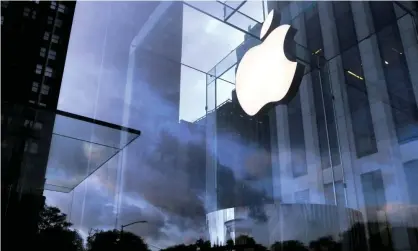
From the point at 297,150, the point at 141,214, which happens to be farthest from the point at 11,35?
the point at 297,150

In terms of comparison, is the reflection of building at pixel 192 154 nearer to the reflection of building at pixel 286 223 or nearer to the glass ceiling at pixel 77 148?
the reflection of building at pixel 286 223

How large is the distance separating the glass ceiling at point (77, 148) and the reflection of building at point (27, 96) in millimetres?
51

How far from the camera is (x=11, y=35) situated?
4.89ft

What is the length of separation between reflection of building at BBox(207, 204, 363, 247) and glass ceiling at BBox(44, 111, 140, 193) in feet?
2.63

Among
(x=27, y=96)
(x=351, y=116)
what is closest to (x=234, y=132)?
(x=351, y=116)

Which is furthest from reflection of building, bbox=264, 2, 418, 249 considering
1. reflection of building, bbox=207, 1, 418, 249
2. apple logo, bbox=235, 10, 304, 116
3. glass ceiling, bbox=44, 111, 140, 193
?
glass ceiling, bbox=44, 111, 140, 193

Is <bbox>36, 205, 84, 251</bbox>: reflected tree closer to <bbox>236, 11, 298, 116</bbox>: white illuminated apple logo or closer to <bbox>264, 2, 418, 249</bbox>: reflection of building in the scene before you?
<bbox>236, 11, 298, 116</bbox>: white illuminated apple logo

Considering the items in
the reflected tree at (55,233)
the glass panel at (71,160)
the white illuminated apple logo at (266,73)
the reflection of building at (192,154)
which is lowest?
the reflected tree at (55,233)

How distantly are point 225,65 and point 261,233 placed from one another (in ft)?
5.19

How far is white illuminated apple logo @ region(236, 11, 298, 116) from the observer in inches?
81.1

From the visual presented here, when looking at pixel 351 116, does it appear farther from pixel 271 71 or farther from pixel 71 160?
pixel 71 160

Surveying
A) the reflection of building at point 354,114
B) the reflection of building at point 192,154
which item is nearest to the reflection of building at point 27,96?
the reflection of building at point 192,154

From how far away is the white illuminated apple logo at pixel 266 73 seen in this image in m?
2.06

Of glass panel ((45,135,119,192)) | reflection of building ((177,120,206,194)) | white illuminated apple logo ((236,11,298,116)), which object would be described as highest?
white illuminated apple logo ((236,11,298,116))
